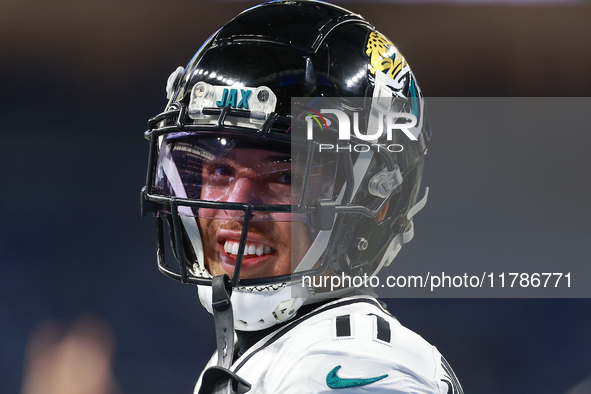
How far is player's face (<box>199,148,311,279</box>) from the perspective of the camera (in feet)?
3.60

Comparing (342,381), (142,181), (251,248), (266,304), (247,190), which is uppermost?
(142,181)

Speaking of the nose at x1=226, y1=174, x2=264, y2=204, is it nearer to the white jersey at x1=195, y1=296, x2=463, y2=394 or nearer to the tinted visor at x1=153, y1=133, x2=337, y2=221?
the tinted visor at x1=153, y1=133, x2=337, y2=221

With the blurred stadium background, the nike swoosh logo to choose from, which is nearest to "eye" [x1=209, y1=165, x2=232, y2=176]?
the nike swoosh logo

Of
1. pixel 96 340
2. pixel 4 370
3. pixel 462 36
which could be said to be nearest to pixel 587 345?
pixel 462 36

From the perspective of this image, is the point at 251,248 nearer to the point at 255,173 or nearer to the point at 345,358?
the point at 255,173

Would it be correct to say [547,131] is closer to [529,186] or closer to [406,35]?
[529,186]

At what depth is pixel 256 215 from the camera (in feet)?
3.59

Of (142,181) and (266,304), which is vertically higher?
(142,181)

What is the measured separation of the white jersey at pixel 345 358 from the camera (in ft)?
3.05

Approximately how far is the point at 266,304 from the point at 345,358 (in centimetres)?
23

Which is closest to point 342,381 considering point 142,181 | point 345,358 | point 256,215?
point 345,358

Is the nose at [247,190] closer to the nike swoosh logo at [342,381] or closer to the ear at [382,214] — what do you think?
the ear at [382,214]

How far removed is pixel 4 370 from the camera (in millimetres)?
2256

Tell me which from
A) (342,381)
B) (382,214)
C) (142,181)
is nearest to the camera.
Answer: (342,381)
